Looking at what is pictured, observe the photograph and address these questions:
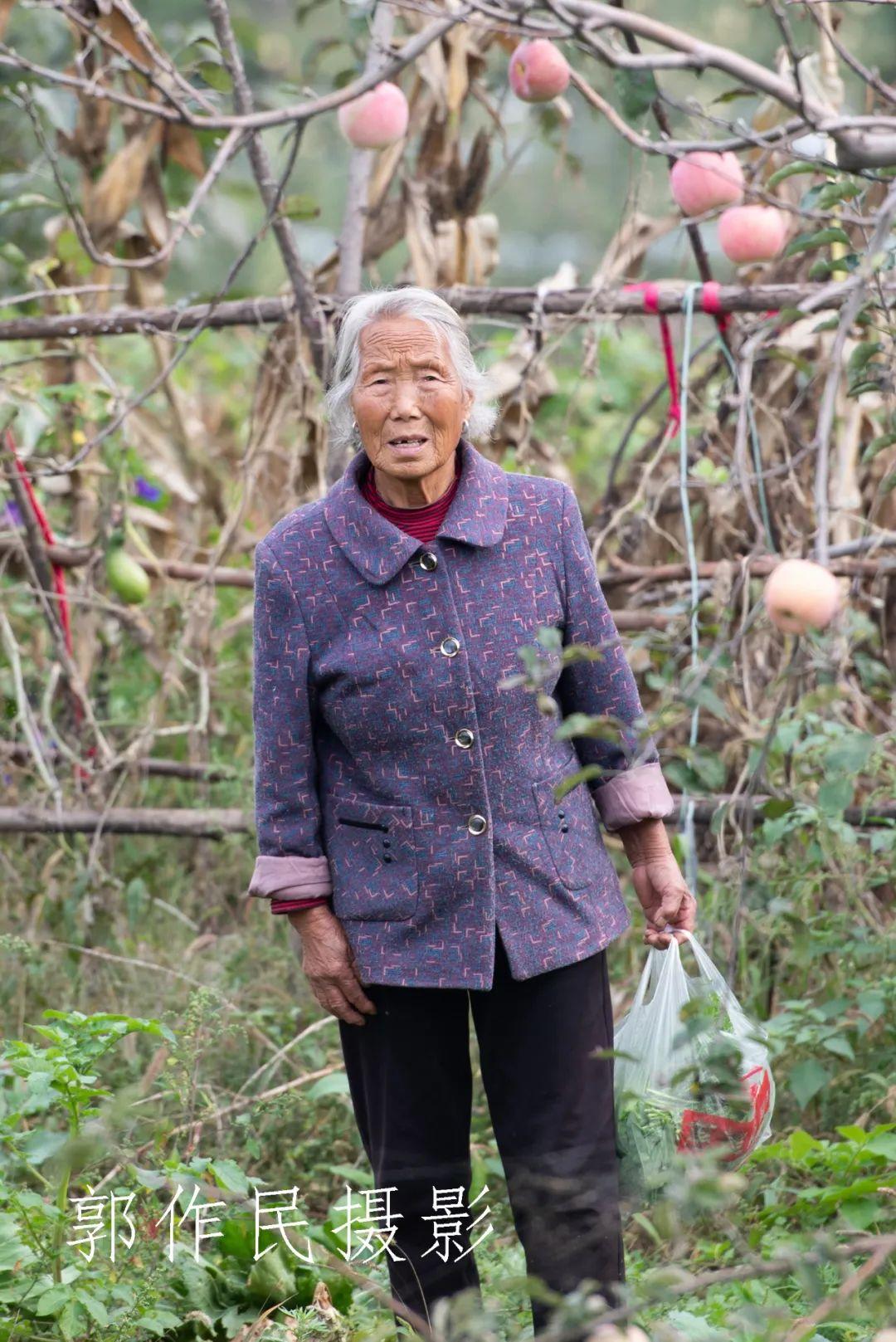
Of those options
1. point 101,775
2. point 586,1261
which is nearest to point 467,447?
point 586,1261

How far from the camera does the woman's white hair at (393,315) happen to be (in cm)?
195

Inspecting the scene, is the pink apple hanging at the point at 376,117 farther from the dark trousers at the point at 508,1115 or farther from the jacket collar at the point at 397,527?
the dark trousers at the point at 508,1115

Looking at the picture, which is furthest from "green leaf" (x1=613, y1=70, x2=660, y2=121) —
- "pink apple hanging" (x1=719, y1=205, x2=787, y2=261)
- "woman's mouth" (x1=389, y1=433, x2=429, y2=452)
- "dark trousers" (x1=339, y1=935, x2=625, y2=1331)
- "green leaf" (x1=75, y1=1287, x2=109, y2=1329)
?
"green leaf" (x1=75, y1=1287, x2=109, y2=1329)

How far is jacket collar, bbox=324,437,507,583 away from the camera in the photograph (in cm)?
193

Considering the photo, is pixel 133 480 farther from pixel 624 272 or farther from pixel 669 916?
pixel 669 916

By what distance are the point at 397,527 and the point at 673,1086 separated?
79cm

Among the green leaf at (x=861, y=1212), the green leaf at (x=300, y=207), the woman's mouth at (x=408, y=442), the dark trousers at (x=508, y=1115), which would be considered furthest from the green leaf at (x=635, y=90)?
the green leaf at (x=861, y=1212)

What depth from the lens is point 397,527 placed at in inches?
78.0

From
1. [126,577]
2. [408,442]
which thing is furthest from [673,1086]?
[126,577]

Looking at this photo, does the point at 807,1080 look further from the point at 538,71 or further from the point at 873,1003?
the point at 538,71

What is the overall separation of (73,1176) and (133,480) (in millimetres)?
1720

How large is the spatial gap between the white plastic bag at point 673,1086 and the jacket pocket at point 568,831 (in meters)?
0.16

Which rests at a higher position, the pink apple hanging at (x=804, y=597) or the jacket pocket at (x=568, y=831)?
the pink apple hanging at (x=804, y=597)

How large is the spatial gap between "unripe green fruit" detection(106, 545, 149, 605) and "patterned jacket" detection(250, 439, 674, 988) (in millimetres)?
1251
